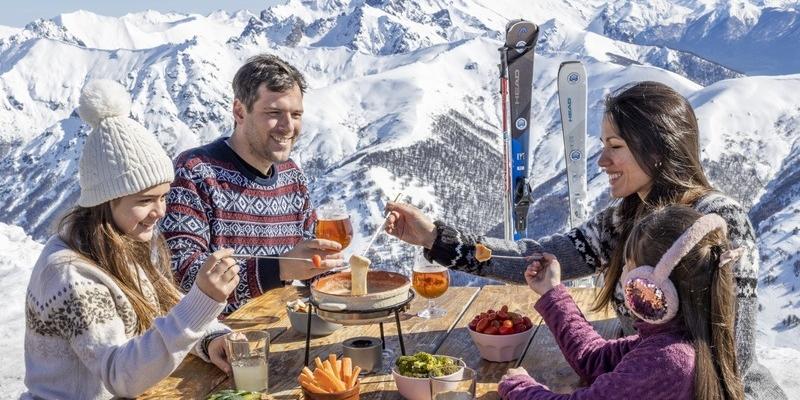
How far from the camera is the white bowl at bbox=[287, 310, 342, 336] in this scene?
11.9 feet

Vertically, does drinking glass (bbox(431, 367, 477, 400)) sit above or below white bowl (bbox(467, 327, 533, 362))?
above

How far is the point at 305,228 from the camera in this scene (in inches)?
206

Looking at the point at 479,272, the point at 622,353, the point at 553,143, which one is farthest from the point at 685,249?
the point at 553,143

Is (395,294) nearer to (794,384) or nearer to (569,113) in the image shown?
(794,384)

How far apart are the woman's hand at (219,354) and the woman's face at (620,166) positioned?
179cm

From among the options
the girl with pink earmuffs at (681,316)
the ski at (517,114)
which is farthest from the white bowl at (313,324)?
the ski at (517,114)

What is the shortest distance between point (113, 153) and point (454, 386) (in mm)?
1571

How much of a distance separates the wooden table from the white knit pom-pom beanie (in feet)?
2.56

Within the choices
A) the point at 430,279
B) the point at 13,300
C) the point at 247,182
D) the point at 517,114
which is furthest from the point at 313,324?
A: the point at 13,300

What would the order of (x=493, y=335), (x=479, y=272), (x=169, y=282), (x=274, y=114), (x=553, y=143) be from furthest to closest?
(x=553, y=143)
(x=274, y=114)
(x=479, y=272)
(x=169, y=282)
(x=493, y=335)

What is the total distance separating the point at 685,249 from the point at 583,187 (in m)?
6.30

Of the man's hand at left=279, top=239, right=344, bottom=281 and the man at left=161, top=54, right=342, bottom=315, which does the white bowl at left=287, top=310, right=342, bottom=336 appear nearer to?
the man's hand at left=279, top=239, right=344, bottom=281

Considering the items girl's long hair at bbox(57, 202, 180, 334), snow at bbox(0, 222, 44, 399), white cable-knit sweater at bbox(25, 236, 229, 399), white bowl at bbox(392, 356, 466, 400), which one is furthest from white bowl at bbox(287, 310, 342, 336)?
snow at bbox(0, 222, 44, 399)

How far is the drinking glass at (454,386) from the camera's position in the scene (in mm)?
2516
